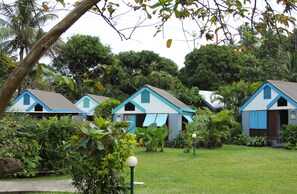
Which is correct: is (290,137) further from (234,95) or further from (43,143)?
(43,143)

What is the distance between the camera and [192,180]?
10672 millimetres

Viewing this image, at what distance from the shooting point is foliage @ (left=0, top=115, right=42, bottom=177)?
9.37 m

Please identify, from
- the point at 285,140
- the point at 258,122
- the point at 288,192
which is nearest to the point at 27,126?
the point at 288,192

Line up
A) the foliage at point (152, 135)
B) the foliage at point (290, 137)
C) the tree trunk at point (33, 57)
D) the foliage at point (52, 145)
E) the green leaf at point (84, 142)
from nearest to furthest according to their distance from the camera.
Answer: the tree trunk at point (33, 57), the green leaf at point (84, 142), the foliage at point (52, 145), the foliage at point (152, 135), the foliage at point (290, 137)

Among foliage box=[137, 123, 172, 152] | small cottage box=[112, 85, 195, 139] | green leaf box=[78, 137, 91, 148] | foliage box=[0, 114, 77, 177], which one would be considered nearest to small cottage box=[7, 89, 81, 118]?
small cottage box=[112, 85, 195, 139]

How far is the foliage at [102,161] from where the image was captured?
6727 millimetres

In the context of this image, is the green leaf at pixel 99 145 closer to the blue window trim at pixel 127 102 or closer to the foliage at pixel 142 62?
the blue window trim at pixel 127 102

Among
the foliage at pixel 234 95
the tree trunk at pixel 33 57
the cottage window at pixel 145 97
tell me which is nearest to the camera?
the tree trunk at pixel 33 57

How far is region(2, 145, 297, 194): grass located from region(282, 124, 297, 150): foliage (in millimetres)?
6192

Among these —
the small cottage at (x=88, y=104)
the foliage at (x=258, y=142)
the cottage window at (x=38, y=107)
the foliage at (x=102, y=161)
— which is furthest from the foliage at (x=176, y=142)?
the foliage at (x=102, y=161)

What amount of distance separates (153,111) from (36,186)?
17.4m

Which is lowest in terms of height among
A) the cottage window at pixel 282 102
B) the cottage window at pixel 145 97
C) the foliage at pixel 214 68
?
the cottage window at pixel 282 102

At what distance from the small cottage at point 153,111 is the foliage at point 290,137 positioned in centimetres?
617

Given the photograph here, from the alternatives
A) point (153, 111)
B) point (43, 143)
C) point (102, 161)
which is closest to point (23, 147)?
point (43, 143)
